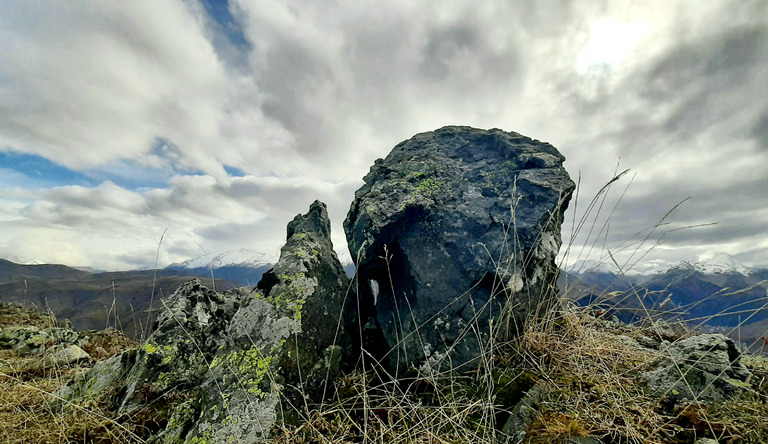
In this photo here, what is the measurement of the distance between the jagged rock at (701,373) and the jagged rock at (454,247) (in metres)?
1.28

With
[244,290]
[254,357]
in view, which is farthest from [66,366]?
[254,357]

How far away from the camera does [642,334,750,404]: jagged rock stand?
2.91 metres

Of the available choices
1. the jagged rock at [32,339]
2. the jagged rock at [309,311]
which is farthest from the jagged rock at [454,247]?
the jagged rock at [32,339]

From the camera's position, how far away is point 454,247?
4.79m

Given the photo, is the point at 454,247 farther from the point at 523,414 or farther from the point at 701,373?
the point at 701,373

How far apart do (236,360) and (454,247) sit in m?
3.32

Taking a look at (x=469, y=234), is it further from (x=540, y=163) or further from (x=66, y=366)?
(x=66, y=366)

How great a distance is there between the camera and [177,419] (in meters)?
3.37

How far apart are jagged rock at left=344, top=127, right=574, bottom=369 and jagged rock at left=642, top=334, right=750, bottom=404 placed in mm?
1283

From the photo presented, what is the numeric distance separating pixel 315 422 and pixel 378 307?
1.94 m

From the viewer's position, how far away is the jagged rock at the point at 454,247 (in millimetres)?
4168

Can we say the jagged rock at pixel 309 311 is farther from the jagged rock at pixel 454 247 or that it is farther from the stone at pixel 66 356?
the stone at pixel 66 356

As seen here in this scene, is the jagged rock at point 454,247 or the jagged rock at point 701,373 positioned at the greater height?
the jagged rock at point 454,247

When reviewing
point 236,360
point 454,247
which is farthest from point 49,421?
point 454,247
